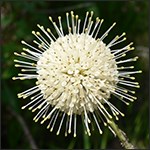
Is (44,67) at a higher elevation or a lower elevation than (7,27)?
lower

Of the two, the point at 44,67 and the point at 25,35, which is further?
the point at 25,35

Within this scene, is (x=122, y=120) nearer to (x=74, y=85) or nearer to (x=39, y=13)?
(x=39, y=13)

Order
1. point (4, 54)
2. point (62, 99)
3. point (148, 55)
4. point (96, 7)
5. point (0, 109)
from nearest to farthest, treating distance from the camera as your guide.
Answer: point (62, 99)
point (4, 54)
point (0, 109)
point (96, 7)
point (148, 55)

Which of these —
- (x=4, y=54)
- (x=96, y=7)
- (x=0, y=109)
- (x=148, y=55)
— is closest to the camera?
(x=4, y=54)

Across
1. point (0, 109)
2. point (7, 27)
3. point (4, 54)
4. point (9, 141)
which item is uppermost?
point (7, 27)

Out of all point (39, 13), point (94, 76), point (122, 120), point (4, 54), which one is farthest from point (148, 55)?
point (94, 76)

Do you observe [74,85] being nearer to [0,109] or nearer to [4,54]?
[4,54]
